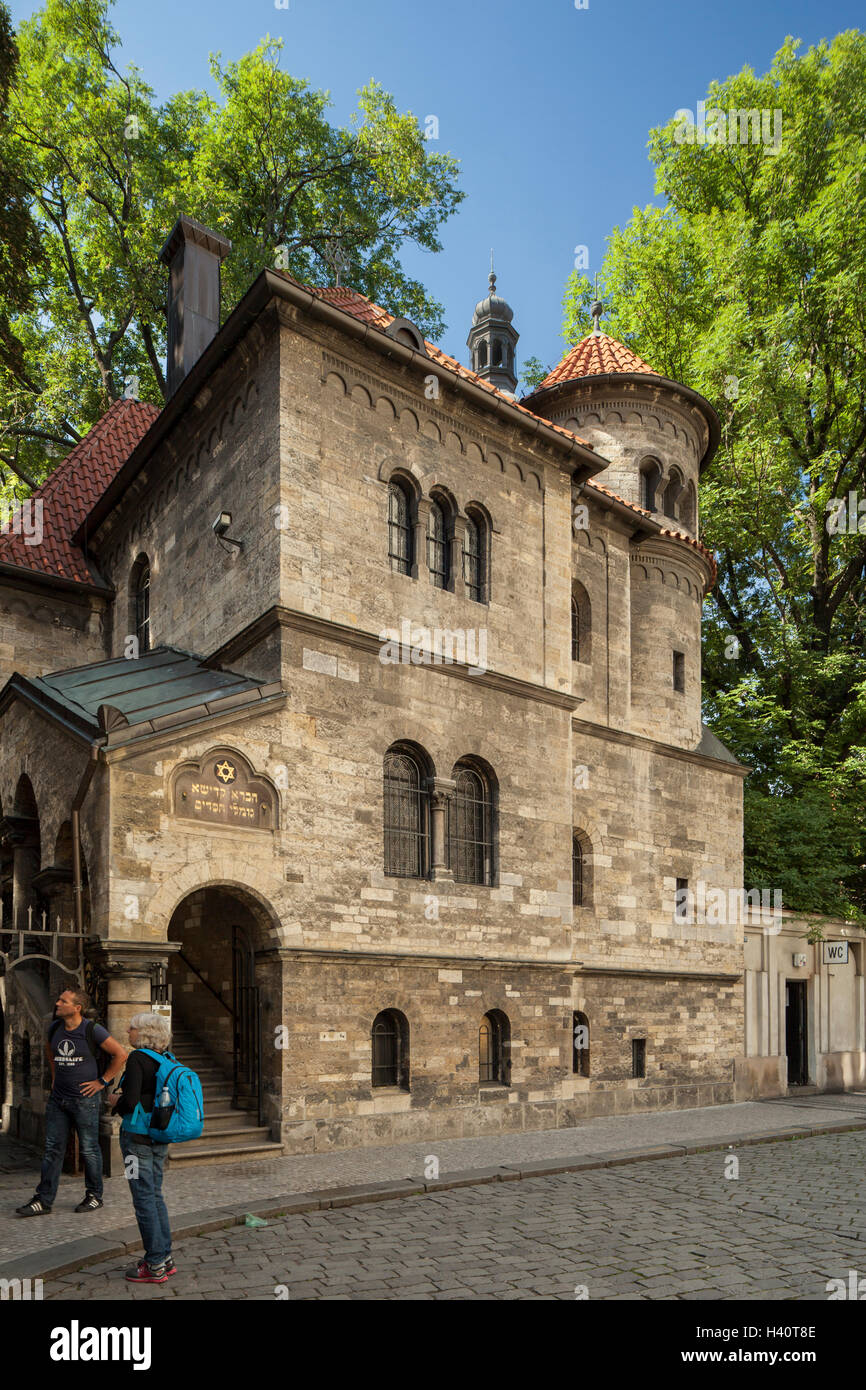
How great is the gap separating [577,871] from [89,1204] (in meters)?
10.3

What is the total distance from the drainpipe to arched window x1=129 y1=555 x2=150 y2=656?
20.2 ft

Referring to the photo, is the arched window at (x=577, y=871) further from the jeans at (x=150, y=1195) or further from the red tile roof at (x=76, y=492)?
the jeans at (x=150, y=1195)

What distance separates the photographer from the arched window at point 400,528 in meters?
14.3

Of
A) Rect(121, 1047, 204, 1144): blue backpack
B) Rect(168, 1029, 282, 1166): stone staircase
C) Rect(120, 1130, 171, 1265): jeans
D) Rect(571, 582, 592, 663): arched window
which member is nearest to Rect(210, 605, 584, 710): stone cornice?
Rect(571, 582, 592, 663): arched window

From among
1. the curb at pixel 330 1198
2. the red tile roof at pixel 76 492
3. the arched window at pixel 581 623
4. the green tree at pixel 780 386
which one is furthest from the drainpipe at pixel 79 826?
the green tree at pixel 780 386

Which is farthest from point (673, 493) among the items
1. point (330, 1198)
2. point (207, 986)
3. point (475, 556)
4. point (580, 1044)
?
point (330, 1198)

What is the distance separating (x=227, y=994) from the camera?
1331 centimetres

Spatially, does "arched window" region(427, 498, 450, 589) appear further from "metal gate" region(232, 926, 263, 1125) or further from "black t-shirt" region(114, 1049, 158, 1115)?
"black t-shirt" region(114, 1049, 158, 1115)

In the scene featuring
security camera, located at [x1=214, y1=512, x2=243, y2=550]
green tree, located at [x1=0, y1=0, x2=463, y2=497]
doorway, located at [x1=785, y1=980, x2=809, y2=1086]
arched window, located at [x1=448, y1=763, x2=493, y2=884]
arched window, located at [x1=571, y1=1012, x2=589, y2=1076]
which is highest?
green tree, located at [x1=0, y1=0, x2=463, y2=497]

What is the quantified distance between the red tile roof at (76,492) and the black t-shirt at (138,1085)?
12.8 meters

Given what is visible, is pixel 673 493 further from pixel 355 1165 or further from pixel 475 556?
pixel 355 1165

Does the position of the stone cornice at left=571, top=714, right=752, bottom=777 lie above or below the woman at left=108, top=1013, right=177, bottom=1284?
above

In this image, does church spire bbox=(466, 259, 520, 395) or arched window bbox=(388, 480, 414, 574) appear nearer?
arched window bbox=(388, 480, 414, 574)

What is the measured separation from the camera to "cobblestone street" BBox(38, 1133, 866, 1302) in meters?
6.07
